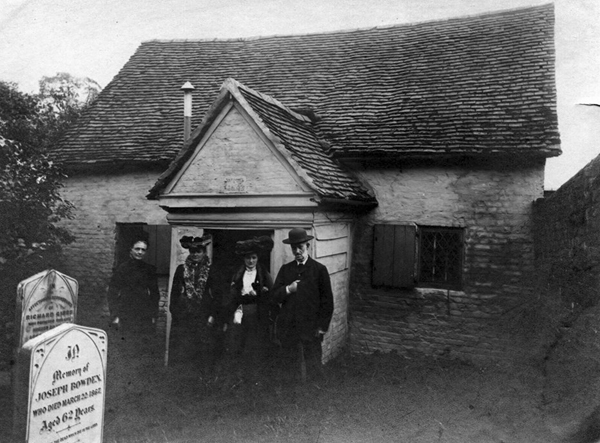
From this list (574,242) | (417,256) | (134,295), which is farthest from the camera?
(134,295)

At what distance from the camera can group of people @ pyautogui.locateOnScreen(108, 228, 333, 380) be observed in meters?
6.41

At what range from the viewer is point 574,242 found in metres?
5.38

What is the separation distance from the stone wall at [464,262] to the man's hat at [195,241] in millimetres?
2949

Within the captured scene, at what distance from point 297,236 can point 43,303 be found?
348 centimetres

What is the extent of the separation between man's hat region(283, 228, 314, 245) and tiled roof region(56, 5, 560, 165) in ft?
8.40

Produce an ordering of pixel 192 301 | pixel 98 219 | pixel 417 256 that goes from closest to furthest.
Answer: pixel 192 301
pixel 417 256
pixel 98 219

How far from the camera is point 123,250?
9.64 m

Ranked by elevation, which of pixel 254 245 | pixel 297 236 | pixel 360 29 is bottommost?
pixel 254 245

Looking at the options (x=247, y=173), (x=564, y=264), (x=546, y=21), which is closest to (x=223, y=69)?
(x=247, y=173)

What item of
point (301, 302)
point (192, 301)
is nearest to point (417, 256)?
point (301, 302)

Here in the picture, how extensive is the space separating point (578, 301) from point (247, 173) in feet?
15.3

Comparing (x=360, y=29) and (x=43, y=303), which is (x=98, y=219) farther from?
(x=360, y=29)

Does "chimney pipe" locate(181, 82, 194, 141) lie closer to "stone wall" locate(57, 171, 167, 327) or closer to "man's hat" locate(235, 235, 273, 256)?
"stone wall" locate(57, 171, 167, 327)

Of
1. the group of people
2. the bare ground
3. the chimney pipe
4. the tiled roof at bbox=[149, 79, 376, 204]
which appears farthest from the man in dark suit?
the chimney pipe
